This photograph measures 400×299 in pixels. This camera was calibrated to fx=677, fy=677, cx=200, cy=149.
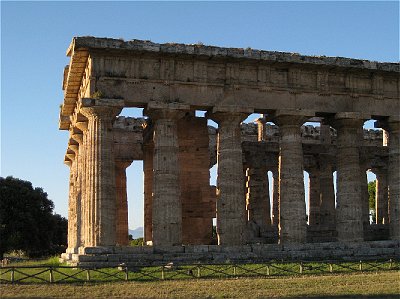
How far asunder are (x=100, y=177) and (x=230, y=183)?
6.37 meters

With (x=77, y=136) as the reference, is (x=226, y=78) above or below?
above

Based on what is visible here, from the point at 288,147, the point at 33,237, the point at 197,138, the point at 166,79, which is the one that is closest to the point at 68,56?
the point at 166,79

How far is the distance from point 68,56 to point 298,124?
486 inches

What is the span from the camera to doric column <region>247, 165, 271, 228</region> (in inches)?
1754

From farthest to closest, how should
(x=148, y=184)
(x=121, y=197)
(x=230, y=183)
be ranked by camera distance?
(x=121, y=197) < (x=148, y=184) < (x=230, y=183)

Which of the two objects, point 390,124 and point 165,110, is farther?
point 390,124

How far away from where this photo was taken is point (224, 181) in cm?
3316

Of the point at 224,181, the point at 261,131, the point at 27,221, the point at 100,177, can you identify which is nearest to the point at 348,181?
the point at 224,181

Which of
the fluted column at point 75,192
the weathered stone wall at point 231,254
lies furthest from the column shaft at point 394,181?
the fluted column at point 75,192

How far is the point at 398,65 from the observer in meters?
37.0

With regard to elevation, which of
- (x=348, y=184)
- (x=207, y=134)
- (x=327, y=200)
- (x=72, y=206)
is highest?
(x=207, y=134)

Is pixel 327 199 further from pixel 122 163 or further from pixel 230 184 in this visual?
pixel 122 163

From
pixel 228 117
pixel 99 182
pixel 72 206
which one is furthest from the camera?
pixel 72 206

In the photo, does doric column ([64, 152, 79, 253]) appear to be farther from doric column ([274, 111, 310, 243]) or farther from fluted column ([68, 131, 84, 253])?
doric column ([274, 111, 310, 243])
